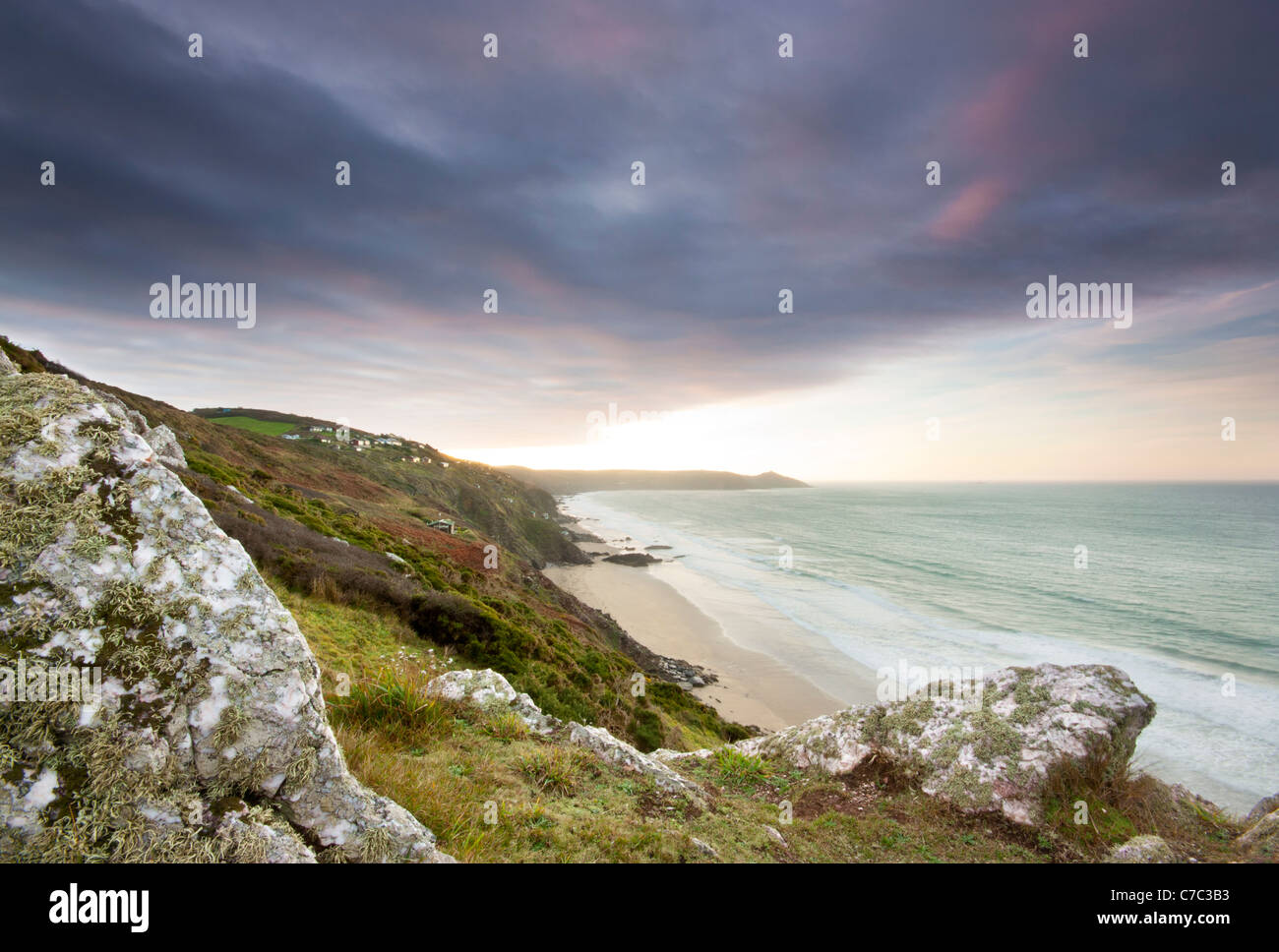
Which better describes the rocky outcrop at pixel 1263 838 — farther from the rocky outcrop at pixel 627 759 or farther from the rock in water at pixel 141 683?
the rock in water at pixel 141 683

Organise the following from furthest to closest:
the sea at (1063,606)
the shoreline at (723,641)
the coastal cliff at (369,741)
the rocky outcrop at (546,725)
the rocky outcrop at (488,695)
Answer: the shoreline at (723,641) → the sea at (1063,606) → the rocky outcrop at (488,695) → the rocky outcrop at (546,725) → the coastal cliff at (369,741)

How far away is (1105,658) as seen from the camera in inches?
1064

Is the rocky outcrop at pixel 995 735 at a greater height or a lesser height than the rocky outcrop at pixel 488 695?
lesser

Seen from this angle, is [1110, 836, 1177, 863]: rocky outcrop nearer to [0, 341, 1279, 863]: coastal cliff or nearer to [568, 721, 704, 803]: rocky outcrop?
[0, 341, 1279, 863]: coastal cliff

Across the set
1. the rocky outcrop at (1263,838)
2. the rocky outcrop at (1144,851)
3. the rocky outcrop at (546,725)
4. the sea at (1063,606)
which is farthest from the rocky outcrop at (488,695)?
the rocky outcrop at (1263,838)

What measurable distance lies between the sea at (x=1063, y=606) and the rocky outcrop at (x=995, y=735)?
2.94 ft

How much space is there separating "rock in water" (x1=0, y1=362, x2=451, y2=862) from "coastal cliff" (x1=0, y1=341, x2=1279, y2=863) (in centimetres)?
1

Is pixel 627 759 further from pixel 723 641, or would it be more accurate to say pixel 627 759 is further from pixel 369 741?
pixel 723 641

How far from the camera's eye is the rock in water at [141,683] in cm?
261

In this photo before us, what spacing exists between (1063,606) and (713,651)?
28.3m

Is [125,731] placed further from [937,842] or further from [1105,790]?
[1105,790]

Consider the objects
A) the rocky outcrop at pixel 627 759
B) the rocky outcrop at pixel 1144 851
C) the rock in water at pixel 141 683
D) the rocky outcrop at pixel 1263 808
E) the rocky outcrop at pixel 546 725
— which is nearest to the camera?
the rock in water at pixel 141 683
